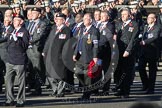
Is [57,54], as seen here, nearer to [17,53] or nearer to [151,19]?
[17,53]

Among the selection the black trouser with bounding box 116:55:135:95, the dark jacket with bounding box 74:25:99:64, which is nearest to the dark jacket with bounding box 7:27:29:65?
the dark jacket with bounding box 74:25:99:64

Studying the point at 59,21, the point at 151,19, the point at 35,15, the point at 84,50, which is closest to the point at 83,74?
the point at 84,50

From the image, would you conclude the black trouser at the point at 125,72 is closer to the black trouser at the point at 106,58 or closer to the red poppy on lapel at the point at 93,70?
the black trouser at the point at 106,58

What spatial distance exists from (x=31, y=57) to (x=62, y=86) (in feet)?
3.75

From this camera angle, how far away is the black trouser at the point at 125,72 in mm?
11031

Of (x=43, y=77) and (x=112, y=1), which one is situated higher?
(x=112, y=1)

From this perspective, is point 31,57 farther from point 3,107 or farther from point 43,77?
point 3,107

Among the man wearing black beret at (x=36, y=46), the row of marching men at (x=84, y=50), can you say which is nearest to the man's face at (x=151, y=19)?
the row of marching men at (x=84, y=50)

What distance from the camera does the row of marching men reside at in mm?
9969

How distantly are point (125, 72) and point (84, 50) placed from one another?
1.57 metres

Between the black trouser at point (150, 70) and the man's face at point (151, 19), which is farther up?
the man's face at point (151, 19)

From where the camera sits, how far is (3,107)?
9117mm

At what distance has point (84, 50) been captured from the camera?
10016mm

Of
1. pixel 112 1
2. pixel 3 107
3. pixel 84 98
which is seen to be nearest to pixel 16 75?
pixel 3 107
